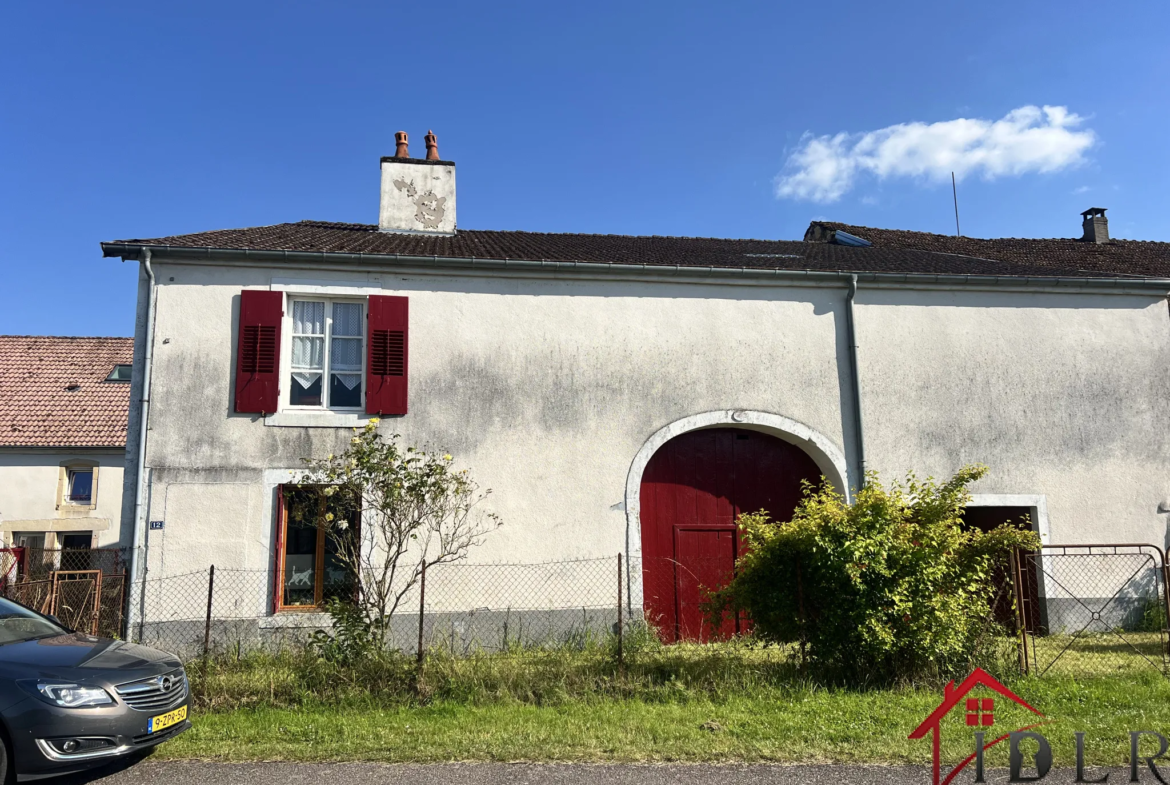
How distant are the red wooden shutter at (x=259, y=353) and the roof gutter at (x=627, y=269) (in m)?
0.54

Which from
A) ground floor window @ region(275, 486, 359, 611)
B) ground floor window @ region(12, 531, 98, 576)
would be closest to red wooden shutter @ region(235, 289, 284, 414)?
ground floor window @ region(275, 486, 359, 611)

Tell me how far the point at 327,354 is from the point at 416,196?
13.0 feet

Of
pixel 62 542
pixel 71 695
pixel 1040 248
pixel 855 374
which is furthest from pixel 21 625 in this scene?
pixel 1040 248

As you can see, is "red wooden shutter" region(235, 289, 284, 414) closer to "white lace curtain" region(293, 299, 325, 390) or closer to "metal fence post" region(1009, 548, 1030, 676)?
"white lace curtain" region(293, 299, 325, 390)

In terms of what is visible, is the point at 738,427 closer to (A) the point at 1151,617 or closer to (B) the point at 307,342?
(B) the point at 307,342

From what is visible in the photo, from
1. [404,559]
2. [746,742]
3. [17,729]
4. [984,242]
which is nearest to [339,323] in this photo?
[404,559]

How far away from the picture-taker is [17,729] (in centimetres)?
481

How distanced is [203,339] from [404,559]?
371cm

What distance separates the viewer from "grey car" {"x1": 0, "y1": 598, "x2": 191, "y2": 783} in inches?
190

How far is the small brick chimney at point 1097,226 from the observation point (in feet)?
63.8

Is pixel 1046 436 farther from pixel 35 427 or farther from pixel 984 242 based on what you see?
pixel 35 427

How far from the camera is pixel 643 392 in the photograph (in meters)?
10.5

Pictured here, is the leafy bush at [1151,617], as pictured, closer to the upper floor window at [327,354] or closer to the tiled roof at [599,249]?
the tiled roof at [599,249]

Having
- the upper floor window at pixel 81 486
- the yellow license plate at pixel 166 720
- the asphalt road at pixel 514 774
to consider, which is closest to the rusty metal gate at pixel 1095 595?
the asphalt road at pixel 514 774
